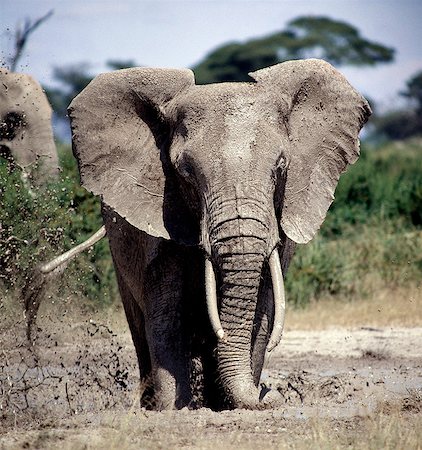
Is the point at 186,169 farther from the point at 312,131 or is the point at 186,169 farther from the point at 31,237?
the point at 31,237

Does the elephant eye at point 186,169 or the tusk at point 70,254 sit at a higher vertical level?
the elephant eye at point 186,169

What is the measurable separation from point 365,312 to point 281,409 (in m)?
4.56

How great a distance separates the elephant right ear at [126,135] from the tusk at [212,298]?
26.1 inches

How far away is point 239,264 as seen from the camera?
19.4 ft

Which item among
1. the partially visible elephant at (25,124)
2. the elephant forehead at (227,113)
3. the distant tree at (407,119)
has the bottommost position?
the distant tree at (407,119)

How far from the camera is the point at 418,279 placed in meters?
11.7

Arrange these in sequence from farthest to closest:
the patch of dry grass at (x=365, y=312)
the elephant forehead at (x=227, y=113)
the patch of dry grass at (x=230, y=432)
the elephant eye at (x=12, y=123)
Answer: the elephant eye at (x=12, y=123)
the patch of dry grass at (x=365, y=312)
the elephant forehead at (x=227, y=113)
the patch of dry grass at (x=230, y=432)

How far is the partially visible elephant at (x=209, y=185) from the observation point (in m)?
6.05

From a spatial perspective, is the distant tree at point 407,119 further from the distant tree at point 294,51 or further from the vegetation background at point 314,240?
the vegetation background at point 314,240

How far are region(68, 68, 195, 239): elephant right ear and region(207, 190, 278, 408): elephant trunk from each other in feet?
2.43

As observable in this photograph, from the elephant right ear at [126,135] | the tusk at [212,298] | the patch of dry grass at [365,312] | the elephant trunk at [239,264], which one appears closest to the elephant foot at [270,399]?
the elephant trunk at [239,264]

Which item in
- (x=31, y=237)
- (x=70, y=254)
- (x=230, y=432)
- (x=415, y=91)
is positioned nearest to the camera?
(x=230, y=432)

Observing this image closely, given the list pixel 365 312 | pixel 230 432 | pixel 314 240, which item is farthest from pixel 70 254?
pixel 314 240

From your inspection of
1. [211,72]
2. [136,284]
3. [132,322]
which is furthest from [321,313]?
[211,72]
